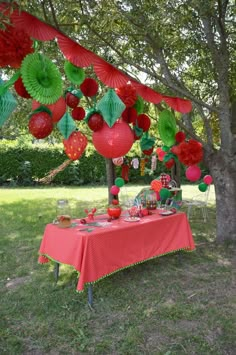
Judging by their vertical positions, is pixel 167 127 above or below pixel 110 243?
above

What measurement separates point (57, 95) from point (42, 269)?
284 centimetres

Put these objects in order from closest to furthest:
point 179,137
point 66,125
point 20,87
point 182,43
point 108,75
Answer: point 20,87 → point 66,125 → point 108,75 → point 179,137 → point 182,43

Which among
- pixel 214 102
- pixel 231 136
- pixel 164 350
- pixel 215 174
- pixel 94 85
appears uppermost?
pixel 214 102

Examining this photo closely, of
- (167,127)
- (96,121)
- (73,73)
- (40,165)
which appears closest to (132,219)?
(167,127)

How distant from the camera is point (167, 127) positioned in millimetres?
4422

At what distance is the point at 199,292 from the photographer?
13.1 feet

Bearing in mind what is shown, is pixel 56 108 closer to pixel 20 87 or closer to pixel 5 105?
pixel 20 87

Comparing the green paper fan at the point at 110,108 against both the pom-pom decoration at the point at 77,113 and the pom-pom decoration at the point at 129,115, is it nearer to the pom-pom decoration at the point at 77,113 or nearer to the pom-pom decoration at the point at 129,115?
the pom-pom decoration at the point at 77,113

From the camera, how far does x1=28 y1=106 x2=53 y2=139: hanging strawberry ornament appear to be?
114 inches

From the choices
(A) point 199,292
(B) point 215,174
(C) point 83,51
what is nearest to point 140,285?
(A) point 199,292

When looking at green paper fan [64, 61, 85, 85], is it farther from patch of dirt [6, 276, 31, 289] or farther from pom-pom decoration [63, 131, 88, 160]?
patch of dirt [6, 276, 31, 289]

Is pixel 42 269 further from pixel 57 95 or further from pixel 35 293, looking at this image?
pixel 57 95

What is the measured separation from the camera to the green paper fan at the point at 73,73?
313cm

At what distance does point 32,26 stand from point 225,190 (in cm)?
396
